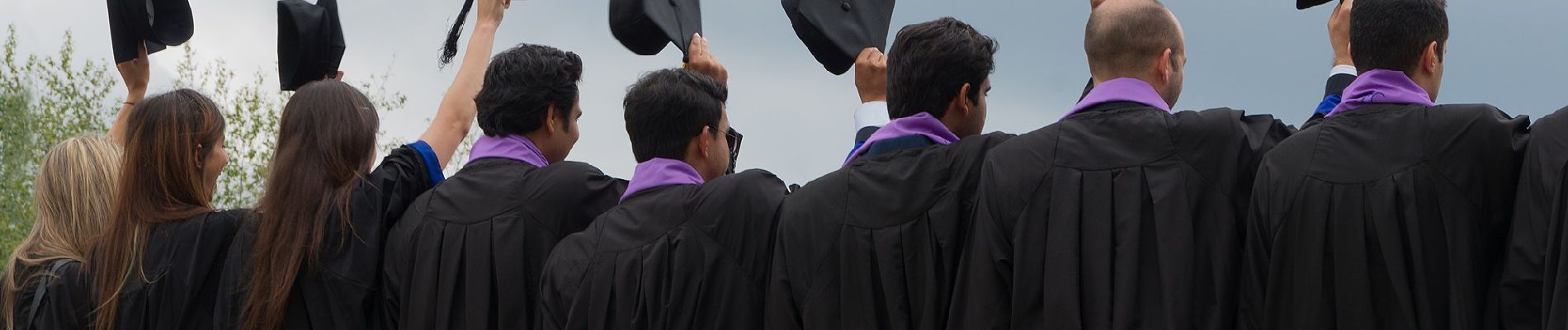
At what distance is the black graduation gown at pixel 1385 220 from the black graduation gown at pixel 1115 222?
103mm

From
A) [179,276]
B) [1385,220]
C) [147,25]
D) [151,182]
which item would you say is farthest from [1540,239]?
[147,25]

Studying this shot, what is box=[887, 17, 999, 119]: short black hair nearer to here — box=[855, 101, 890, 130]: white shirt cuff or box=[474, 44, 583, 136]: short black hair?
box=[855, 101, 890, 130]: white shirt cuff

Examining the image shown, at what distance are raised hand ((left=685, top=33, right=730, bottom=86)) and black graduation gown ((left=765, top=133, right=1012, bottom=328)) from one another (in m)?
1.14

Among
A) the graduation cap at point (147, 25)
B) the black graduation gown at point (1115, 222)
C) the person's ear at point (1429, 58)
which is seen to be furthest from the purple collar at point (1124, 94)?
the graduation cap at point (147, 25)

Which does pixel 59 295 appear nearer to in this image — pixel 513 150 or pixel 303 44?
pixel 303 44

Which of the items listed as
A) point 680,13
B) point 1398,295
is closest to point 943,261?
point 1398,295

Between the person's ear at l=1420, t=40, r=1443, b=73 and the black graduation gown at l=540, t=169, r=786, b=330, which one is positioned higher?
the person's ear at l=1420, t=40, r=1443, b=73

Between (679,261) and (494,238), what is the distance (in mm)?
711

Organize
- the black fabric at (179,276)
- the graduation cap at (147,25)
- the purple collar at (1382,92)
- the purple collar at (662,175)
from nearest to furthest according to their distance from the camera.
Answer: the purple collar at (1382,92)
the purple collar at (662,175)
the black fabric at (179,276)
the graduation cap at (147,25)

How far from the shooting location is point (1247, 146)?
4.16 m

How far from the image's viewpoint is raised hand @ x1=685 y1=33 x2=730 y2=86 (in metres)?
5.76

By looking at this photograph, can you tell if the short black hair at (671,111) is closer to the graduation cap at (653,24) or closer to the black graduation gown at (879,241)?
the black graduation gown at (879,241)

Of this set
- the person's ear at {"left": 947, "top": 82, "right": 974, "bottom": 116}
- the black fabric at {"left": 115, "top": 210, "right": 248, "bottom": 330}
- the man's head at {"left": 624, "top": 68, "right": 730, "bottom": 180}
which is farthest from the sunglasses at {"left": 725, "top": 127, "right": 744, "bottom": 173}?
the black fabric at {"left": 115, "top": 210, "right": 248, "bottom": 330}

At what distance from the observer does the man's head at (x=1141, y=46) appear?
4.34 m
